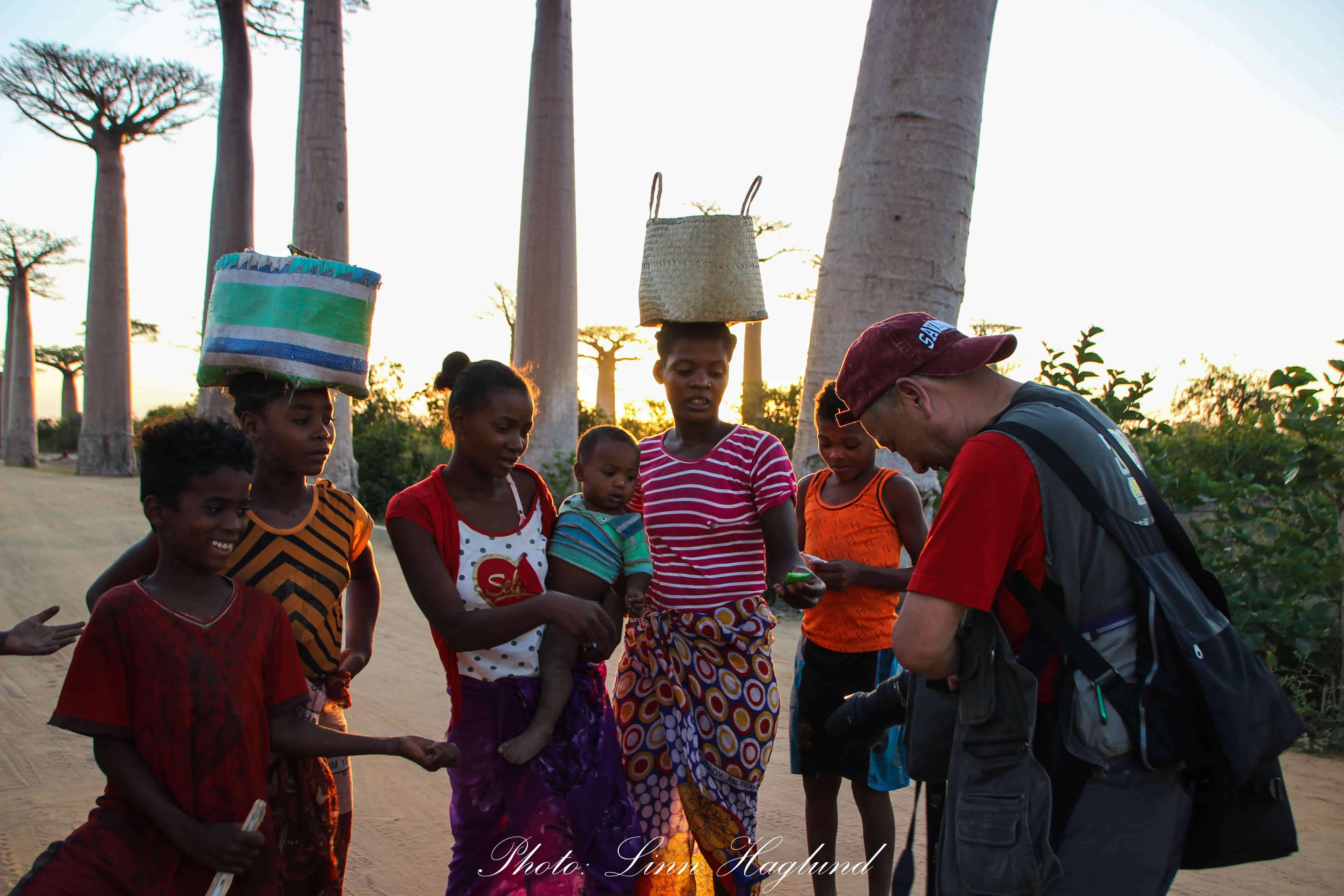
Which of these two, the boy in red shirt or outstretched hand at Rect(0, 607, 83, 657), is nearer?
the boy in red shirt

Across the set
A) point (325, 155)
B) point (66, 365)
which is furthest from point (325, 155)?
point (66, 365)

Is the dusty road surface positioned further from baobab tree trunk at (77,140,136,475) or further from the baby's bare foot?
baobab tree trunk at (77,140,136,475)

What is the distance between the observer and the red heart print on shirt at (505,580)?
2.42 m

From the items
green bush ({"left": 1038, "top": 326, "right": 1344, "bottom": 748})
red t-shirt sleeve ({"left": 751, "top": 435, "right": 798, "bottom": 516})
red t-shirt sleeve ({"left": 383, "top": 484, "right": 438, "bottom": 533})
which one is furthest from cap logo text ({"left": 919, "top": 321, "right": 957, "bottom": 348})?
green bush ({"left": 1038, "top": 326, "right": 1344, "bottom": 748})

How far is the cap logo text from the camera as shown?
73.1 inches

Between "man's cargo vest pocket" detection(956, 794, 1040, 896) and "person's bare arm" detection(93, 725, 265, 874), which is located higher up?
"man's cargo vest pocket" detection(956, 794, 1040, 896)

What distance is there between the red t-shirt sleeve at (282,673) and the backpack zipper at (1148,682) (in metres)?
1.83

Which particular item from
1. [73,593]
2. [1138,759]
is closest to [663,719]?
[1138,759]

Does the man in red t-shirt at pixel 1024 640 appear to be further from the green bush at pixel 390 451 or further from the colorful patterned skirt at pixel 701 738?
the green bush at pixel 390 451

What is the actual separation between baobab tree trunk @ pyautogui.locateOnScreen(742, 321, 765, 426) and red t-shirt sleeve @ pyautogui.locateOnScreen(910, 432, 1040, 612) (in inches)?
234

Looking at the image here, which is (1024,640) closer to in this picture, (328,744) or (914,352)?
(914,352)

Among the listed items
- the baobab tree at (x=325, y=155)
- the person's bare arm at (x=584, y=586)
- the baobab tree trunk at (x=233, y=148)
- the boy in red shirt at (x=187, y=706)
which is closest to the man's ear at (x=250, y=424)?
the boy in red shirt at (x=187, y=706)

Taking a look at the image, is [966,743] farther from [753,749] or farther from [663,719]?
[663,719]

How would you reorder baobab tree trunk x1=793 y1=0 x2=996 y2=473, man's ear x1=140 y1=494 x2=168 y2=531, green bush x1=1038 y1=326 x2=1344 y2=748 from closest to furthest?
1. man's ear x1=140 y1=494 x2=168 y2=531
2. green bush x1=1038 y1=326 x2=1344 y2=748
3. baobab tree trunk x1=793 y1=0 x2=996 y2=473
